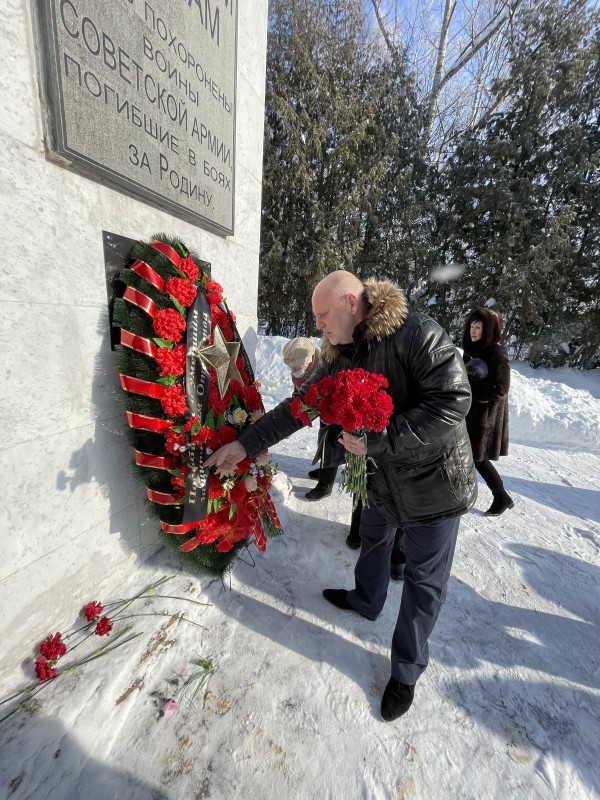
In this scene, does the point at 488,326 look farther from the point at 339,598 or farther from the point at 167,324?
the point at 167,324

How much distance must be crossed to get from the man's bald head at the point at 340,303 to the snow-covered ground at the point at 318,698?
169 centimetres

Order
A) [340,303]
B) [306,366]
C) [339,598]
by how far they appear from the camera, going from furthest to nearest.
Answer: [306,366], [339,598], [340,303]

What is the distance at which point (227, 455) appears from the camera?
185cm

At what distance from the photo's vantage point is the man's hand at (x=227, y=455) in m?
1.84

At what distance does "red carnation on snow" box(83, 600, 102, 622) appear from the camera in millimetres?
1854

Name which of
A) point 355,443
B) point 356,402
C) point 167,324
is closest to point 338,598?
point 355,443

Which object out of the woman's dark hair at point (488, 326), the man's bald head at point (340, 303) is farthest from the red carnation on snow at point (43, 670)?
the woman's dark hair at point (488, 326)

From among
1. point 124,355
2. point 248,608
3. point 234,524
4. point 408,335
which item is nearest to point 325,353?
point 408,335

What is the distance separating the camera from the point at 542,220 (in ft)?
35.7

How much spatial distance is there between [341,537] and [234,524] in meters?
1.05

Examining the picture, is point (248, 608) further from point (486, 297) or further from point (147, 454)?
point (486, 297)

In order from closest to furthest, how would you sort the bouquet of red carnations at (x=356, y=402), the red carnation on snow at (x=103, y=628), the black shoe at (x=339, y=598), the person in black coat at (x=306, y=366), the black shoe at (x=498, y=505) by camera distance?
1. the bouquet of red carnations at (x=356, y=402)
2. the red carnation on snow at (x=103, y=628)
3. the black shoe at (x=339, y=598)
4. the person in black coat at (x=306, y=366)
5. the black shoe at (x=498, y=505)

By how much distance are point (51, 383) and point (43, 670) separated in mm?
1288

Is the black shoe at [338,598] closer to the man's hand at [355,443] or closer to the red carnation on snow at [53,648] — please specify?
the man's hand at [355,443]
